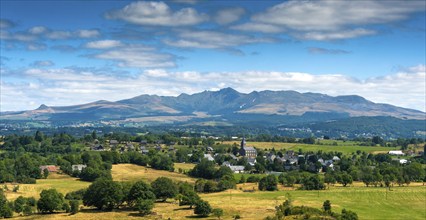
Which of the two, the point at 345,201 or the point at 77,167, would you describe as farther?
the point at 77,167

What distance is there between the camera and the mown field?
8775 cm

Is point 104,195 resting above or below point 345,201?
above

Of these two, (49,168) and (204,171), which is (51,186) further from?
(204,171)

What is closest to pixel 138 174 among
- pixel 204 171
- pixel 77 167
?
pixel 77 167

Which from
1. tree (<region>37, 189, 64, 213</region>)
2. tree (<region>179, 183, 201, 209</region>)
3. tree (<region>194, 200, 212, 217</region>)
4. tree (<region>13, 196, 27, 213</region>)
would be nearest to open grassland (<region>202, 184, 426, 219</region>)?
tree (<region>194, 200, 212, 217</region>)

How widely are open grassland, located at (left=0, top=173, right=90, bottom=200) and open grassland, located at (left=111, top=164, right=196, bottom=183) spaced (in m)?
12.4

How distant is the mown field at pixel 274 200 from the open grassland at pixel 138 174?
30cm

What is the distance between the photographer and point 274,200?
105750 mm

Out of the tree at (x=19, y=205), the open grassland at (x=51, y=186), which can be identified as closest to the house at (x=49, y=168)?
the open grassland at (x=51, y=186)

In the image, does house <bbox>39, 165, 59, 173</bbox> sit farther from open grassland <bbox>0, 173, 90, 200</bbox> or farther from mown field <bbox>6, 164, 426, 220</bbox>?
mown field <bbox>6, 164, 426, 220</bbox>

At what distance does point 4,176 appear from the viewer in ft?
441

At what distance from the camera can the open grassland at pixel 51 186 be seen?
114 m

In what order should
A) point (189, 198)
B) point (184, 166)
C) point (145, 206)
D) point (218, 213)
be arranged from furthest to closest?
1. point (184, 166)
2. point (189, 198)
3. point (145, 206)
4. point (218, 213)

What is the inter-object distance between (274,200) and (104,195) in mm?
36117
